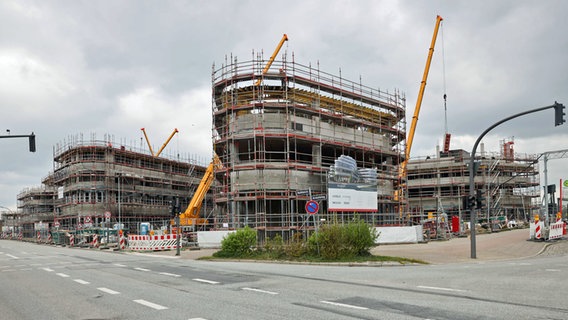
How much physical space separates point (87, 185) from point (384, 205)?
118 feet

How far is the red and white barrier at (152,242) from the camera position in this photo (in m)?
35.2

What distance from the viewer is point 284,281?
13.6 meters

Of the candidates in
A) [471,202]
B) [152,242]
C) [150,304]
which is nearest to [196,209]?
[152,242]

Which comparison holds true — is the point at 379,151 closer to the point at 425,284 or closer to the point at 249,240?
the point at 249,240

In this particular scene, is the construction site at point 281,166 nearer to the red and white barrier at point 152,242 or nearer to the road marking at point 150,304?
the red and white barrier at point 152,242

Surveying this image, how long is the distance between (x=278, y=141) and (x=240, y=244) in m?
14.9

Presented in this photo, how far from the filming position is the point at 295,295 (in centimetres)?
1069

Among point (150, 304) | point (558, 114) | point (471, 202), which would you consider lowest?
point (150, 304)

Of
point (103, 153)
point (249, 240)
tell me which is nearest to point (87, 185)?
point (103, 153)

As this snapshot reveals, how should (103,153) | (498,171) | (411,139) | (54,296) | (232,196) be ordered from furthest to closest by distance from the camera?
1. (498,171)
2. (103,153)
3. (411,139)
4. (232,196)
5. (54,296)

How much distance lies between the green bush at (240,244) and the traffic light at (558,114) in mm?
14034

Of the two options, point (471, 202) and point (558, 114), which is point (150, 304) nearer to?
point (471, 202)

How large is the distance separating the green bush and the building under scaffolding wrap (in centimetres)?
921

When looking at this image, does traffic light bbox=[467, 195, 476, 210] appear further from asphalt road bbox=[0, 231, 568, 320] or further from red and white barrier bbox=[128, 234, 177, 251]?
red and white barrier bbox=[128, 234, 177, 251]
